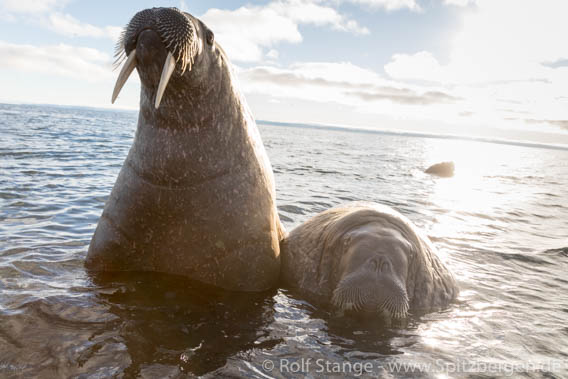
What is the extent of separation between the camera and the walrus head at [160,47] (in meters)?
3.39

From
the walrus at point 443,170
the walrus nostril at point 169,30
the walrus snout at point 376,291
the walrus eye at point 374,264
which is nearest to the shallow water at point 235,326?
the walrus snout at point 376,291

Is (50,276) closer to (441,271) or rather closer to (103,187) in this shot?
(441,271)

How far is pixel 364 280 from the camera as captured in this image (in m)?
3.90

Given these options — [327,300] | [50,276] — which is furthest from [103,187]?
[327,300]

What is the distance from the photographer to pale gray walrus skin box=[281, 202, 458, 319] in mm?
3918

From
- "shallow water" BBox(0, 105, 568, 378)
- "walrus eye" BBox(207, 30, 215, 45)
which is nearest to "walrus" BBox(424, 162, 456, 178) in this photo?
"shallow water" BBox(0, 105, 568, 378)

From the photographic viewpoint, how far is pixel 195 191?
165 inches

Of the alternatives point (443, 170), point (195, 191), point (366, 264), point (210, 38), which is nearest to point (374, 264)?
point (366, 264)

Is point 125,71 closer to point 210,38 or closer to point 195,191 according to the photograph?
point 210,38

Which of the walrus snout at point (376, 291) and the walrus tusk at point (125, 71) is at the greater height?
the walrus tusk at point (125, 71)

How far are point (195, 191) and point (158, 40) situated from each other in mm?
1384

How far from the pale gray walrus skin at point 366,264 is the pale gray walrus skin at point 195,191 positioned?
1.61 ft

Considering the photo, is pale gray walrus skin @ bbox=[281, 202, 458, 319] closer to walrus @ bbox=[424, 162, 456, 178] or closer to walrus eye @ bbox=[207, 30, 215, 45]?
walrus eye @ bbox=[207, 30, 215, 45]

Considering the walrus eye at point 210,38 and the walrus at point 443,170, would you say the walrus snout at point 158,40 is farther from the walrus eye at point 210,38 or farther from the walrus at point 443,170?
the walrus at point 443,170
